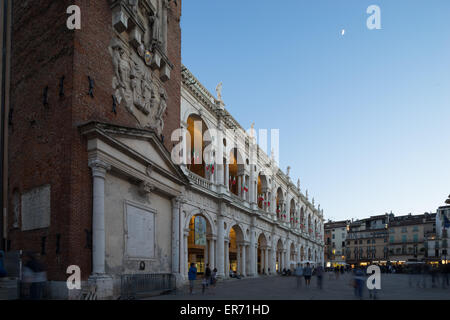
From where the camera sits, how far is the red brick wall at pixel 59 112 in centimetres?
1396

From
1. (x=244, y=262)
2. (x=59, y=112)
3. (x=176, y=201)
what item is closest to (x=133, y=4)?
(x=59, y=112)

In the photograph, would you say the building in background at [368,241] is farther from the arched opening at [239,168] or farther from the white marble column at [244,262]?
the arched opening at [239,168]

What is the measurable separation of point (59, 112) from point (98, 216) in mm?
4230

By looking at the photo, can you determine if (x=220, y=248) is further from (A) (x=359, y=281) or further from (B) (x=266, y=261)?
(A) (x=359, y=281)

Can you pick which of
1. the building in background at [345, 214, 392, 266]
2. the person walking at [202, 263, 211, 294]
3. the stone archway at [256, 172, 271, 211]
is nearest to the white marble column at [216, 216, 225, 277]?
the person walking at [202, 263, 211, 294]

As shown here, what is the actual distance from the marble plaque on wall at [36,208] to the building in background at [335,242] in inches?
4424

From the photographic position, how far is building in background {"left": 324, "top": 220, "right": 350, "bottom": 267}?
119525mm

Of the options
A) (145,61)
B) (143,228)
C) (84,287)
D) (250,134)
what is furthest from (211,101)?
(84,287)

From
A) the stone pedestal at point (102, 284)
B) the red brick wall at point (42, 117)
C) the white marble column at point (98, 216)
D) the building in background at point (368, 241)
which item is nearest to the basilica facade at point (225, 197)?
the white marble column at point (98, 216)

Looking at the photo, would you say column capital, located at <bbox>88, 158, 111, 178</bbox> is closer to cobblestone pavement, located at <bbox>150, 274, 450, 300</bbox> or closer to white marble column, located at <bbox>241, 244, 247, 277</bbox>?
cobblestone pavement, located at <bbox>150, 274, 450, 300</bbox>

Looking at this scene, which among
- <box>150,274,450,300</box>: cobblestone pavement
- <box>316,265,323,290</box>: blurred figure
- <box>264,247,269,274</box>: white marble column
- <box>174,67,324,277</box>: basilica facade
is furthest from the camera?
<box>264,247,269,274</box>: white marble column

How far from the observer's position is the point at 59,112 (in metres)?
14.8

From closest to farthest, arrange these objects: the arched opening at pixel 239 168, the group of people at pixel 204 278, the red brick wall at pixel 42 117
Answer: the red brick wall at pixel 42 117, the group of people at pixel 204 278, the arched opening at pixel 239 168

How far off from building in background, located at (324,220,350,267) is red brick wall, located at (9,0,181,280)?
369 feet
